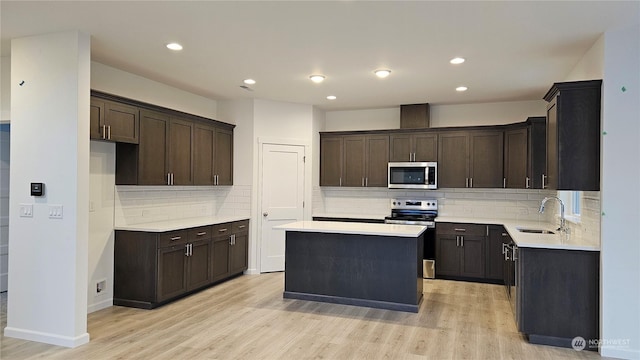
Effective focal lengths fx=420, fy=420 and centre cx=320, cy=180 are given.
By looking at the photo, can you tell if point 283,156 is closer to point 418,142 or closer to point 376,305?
point 418,142

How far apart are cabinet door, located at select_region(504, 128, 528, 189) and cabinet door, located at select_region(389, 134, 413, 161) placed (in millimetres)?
1406

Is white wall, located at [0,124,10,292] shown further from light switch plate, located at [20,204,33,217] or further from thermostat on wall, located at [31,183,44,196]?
thermostat on wall, located at [31,183,44,196]

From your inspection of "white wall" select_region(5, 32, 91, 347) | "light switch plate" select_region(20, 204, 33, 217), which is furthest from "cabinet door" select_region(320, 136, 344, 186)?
"light switch plate" select_region(20, 204, 33, 217)

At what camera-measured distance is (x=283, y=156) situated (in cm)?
672

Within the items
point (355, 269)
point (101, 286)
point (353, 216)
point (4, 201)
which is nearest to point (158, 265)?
point (101, 286)

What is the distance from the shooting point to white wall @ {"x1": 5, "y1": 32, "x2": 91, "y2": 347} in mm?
3633

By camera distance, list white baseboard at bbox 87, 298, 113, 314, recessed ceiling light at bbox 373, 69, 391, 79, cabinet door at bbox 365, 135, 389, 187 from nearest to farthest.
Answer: white baseboard at bbox 87, 298, 113, 314 → recessed ceiling light at bbox 373, 69, 391, 79 → cabinet door at bbox 365, 135, 389, 187

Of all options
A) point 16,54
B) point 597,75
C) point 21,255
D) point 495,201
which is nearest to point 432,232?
point 495,201

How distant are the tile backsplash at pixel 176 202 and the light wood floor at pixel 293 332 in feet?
3.67

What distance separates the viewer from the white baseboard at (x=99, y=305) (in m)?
4.48

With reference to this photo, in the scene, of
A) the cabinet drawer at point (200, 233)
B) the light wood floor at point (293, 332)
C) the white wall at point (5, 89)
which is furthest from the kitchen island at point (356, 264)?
the white wall at point (5, 89)

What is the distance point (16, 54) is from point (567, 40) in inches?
195

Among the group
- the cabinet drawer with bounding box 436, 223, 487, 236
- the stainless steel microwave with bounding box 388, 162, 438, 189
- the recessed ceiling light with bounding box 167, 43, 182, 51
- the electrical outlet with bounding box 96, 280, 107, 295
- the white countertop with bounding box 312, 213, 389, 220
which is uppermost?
the recessed ceiling light with bounding box 167, 43, 182, 51

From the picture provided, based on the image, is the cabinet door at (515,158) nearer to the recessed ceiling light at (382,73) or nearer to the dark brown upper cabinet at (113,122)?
the recessed ceiling light at (382,73)
